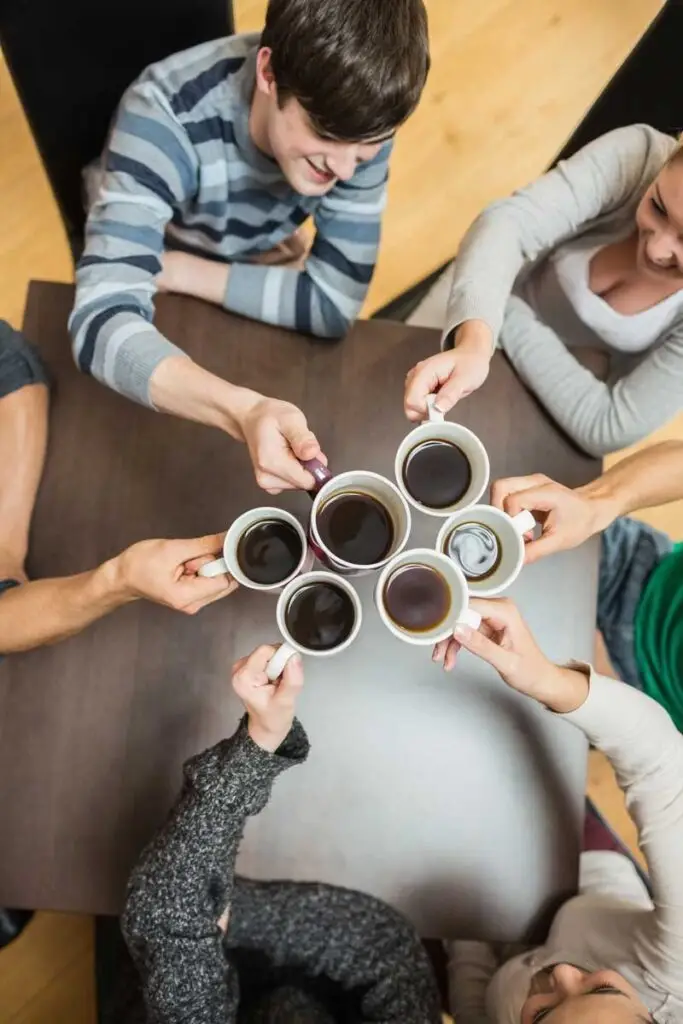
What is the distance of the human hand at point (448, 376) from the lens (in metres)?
0.93

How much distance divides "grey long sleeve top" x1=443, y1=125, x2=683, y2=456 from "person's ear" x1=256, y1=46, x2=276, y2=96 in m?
0.35

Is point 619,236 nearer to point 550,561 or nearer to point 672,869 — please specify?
point 550,561

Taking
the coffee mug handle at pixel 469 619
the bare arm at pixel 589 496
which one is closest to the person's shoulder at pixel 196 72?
the bare arm at pixel 589 496

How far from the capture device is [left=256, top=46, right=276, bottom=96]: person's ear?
90 cm

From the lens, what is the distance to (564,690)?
0.93 m

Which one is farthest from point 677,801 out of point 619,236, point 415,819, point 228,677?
point 619,236

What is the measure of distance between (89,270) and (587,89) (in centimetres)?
165

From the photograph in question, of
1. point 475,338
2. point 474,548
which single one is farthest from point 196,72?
point 474,548

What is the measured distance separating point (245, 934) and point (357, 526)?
0.58m

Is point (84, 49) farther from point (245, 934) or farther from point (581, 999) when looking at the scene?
point (581, 999)

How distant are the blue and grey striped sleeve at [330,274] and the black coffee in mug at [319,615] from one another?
39 centimetres

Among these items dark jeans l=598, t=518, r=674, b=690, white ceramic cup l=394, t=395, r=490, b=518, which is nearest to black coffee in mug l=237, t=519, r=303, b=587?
white ceramic cup l=394, t=395, r=490, b=518

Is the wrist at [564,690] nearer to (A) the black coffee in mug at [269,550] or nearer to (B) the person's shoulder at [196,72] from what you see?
(A) the black coffee in mug at [269,550]

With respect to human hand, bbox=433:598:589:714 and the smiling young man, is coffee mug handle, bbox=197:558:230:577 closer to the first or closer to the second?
the smiling young man
